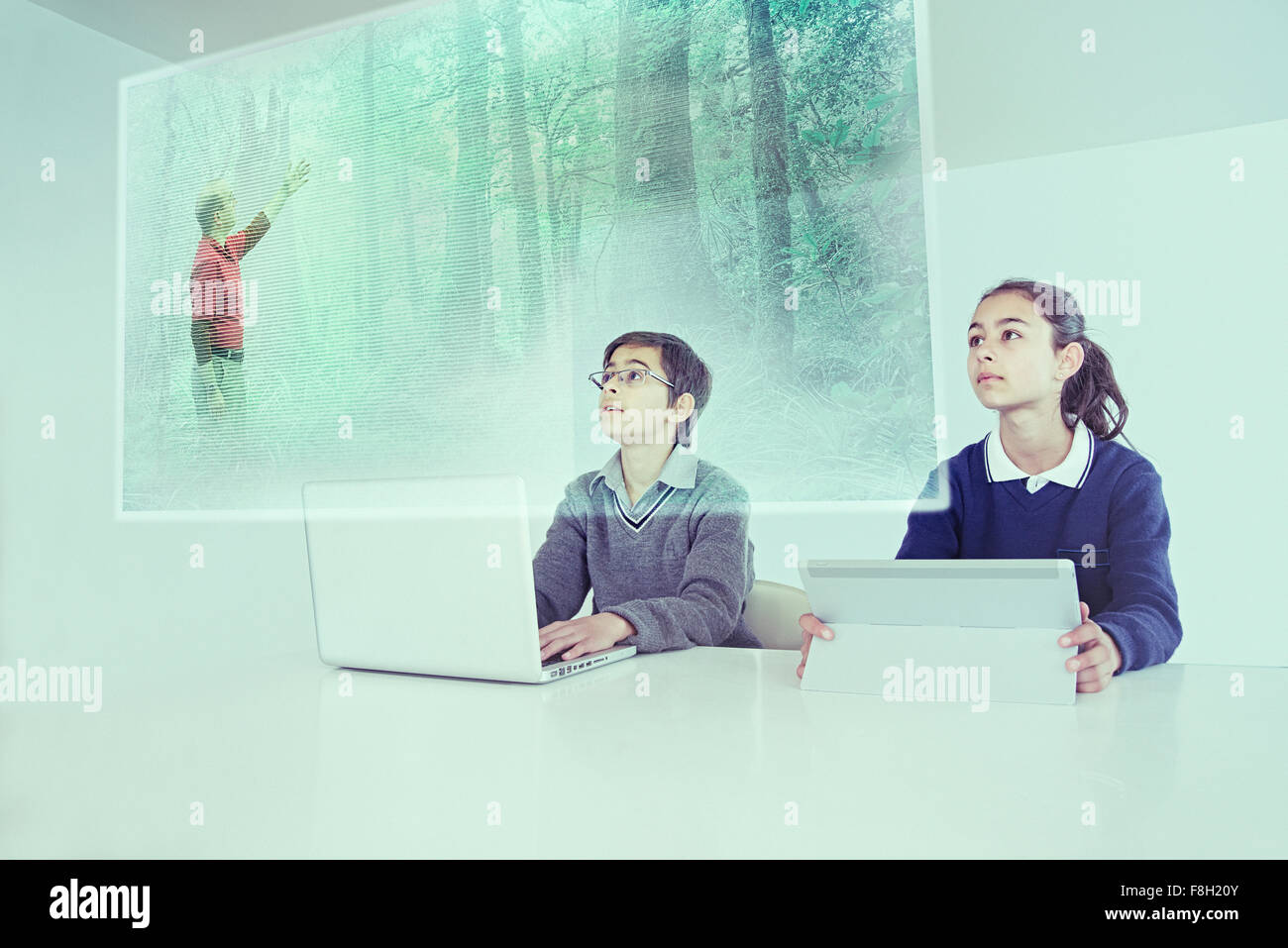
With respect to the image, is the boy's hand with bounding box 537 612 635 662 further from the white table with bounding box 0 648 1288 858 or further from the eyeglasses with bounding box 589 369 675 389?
the eyeglasses with bounding box 589 369 675 389

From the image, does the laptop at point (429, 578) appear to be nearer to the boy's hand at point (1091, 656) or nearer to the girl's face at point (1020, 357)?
the boy's hand at point (1091, 656)

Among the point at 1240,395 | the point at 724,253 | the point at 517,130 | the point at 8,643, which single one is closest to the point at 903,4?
the point at 724,253

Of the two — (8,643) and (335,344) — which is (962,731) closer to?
(335,344)

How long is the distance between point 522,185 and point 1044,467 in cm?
174

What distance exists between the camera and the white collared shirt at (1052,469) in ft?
5.62

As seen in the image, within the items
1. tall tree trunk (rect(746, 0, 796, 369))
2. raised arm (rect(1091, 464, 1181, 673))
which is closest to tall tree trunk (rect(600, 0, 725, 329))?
tall tree trunk (rect(746, 0, 796, 369))

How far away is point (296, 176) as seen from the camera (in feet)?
10.3

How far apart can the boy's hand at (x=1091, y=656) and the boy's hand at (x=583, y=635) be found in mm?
634

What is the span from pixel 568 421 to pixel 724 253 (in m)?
0.64

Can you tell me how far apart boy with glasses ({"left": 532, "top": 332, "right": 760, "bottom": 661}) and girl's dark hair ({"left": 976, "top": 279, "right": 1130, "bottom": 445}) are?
25.4 inches

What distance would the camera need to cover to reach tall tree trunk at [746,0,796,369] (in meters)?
2.57

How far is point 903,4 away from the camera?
2494mm

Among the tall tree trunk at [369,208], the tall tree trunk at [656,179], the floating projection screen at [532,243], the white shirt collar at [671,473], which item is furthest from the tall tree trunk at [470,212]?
the white shirt collar at [671,473]

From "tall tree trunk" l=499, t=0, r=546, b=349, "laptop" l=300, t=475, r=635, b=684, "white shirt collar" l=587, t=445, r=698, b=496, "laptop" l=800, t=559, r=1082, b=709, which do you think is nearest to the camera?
"laptop" l=800, t=559, r=1082, b=709
